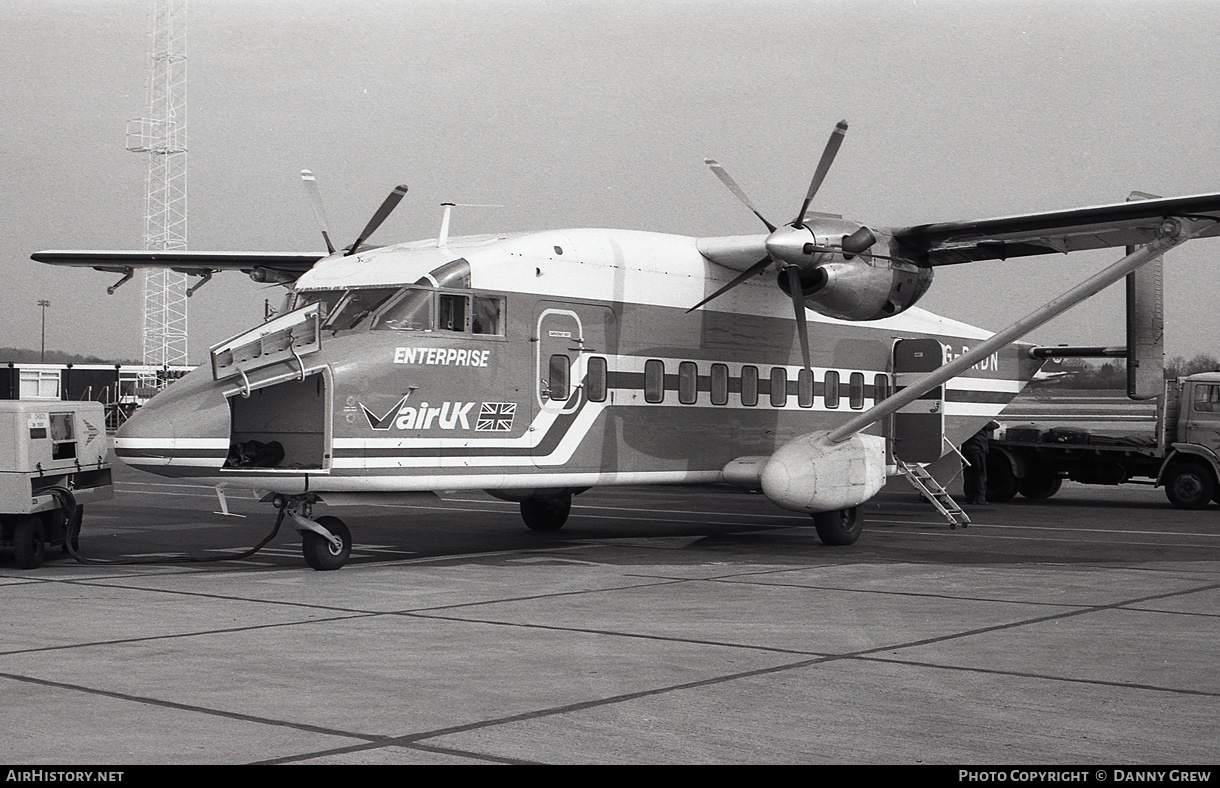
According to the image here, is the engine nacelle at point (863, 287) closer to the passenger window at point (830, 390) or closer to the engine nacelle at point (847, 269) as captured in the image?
the engine nacelle at point (847, 269)

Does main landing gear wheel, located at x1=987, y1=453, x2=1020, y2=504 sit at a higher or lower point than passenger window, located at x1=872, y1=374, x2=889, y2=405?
lower

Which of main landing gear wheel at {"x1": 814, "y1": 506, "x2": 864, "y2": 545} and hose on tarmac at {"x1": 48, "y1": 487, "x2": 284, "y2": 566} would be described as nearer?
hose on tarmac at {"x1": 48, "y1": 487, "x2": 284, "y2": 566}

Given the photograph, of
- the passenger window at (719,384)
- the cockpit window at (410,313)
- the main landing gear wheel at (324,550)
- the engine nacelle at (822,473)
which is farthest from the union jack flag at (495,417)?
the engine nacelle at (822,473)

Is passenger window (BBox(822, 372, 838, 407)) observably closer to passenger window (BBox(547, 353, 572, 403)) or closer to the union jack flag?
passenger window (BBox(547, 353, 572, 403))

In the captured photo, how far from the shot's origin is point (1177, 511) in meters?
23.4

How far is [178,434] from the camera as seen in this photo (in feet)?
40.9

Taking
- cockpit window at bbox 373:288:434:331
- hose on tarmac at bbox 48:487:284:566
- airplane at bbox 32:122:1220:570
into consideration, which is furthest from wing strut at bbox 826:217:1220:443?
hose on tarmac at bbox 48:487:284:566

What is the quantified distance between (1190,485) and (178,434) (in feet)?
59.4

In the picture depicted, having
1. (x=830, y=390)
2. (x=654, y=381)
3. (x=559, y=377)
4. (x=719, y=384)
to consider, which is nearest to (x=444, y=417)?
(x=559, y=377)

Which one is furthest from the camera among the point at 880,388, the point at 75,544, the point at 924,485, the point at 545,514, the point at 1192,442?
the point at 1192,442

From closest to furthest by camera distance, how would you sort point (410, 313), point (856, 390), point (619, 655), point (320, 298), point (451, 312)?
point (619, 655), point (410, 313), point (451, 312), point (320, 298), point (856, 390)

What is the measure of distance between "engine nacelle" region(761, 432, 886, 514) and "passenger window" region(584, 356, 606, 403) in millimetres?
2269

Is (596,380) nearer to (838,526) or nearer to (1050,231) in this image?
(838,526)

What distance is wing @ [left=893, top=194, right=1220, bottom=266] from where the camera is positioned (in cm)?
1453
